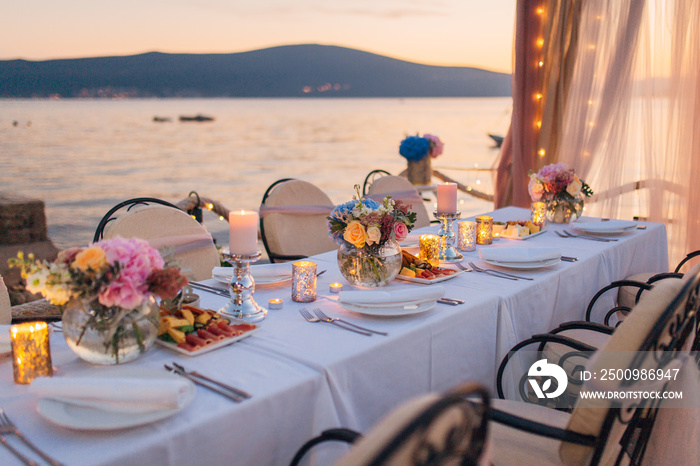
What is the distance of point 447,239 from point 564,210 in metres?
1.08

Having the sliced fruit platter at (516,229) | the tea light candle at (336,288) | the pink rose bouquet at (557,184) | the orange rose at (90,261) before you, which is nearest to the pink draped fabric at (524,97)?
the pink rose bouquet at (557,184)

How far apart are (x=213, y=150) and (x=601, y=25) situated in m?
14.2

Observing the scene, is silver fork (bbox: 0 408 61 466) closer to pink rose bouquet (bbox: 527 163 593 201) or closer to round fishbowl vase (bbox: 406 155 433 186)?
pink rose bouquet (bbox: 527 163 593 201)

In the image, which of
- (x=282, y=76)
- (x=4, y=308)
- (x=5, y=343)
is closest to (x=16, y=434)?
(x=5, y=343)

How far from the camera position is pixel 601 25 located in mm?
3941

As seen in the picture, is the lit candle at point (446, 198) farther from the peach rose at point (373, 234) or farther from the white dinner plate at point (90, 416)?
the white dinner plate at point (90, 416)

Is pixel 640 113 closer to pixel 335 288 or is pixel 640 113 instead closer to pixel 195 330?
pixel 335 288

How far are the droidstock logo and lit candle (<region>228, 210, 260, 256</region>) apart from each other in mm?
1031

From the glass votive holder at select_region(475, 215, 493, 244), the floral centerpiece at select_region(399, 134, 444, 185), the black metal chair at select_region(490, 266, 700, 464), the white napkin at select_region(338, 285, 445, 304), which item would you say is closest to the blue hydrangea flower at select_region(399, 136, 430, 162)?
the floral centerpiece at select_region(399, 134, 444, 185)

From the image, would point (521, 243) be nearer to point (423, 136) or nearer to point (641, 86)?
point (641, 86)

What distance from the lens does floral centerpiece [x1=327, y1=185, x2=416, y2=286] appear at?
1.66 metres

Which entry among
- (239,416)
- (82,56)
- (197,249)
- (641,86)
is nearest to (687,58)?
(641,86)

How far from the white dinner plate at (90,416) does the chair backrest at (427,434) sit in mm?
426

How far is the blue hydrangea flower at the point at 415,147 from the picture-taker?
4672mm
